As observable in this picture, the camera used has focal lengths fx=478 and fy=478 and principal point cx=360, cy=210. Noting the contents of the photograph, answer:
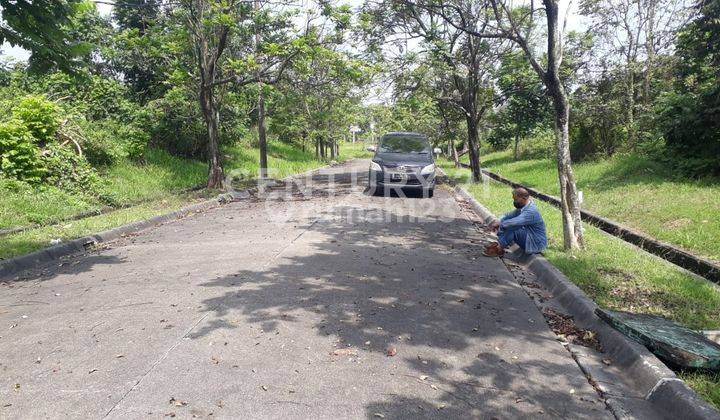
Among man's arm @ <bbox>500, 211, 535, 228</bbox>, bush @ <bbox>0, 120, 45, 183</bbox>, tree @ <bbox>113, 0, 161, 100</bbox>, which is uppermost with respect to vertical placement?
tree @ <bbox>113, 0, 161, 100</bbox>

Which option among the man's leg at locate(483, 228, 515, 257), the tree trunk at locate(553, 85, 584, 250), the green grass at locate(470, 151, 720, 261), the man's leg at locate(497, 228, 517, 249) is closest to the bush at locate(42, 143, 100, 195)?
the man's leg at locate(483, 228, 515, 257)

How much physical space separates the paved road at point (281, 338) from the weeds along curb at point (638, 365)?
37 centimetres

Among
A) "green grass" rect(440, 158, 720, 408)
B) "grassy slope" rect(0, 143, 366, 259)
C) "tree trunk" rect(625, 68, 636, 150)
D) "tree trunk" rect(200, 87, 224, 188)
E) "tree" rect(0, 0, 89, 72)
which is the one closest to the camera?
"green grass" rect(440, 158, 720, 408)

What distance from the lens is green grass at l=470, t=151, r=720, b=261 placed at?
7.46 meters

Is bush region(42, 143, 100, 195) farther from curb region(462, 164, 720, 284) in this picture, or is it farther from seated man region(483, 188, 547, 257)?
curb region(462, 164, 720, 284)

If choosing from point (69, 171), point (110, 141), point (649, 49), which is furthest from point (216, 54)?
point (649, 49)

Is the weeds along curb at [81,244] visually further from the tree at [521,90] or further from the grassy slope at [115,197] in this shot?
the tree at [521,90]

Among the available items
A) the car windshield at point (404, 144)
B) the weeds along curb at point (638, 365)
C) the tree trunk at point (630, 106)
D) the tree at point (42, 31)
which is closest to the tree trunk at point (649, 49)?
the tree trunk at point (630, 106)

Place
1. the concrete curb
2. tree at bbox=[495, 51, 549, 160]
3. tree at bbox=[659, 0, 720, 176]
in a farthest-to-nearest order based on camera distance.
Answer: tree at bbox=[495, 51, 549, 160], tree at bbox=[659, 0, 720, 176], the concrete curb

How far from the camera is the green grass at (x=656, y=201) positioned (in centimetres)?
746

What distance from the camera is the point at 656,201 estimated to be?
9.65 meters

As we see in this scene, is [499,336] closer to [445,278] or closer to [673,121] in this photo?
[445,278]

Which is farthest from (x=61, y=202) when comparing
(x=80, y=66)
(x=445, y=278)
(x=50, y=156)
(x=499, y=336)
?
(x=499, y=336)

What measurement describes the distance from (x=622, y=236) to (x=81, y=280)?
8.63 m
